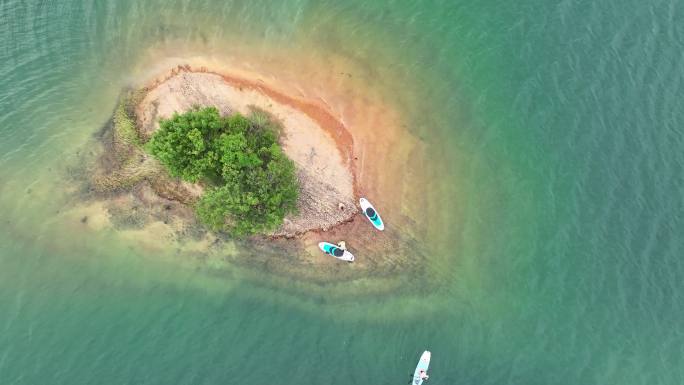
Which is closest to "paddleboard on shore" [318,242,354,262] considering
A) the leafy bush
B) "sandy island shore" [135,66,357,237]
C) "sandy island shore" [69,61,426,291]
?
"sandy island shore" [69,61,426,291]

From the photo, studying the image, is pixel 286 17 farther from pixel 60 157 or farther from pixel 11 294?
pixel 11 294

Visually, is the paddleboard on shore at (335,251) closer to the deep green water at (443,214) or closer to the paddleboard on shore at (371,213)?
the paddleboard on shore at (371,213)

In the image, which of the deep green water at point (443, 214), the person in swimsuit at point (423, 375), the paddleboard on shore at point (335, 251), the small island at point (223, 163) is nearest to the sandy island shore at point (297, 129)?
the small island at point (223, 163)

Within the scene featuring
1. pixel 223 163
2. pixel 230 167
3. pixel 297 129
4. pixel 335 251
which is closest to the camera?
pixel 230 167

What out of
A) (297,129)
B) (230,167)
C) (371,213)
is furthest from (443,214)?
(230,167)

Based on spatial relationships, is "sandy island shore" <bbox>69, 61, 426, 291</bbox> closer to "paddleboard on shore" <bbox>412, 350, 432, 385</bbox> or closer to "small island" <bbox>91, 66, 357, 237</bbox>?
"small island" <bbox>91, 66, 357, 237</bbox>

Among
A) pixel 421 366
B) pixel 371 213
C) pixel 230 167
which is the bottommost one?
pixel 421 366

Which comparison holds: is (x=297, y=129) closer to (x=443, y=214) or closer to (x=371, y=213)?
(x=371, y=213)
